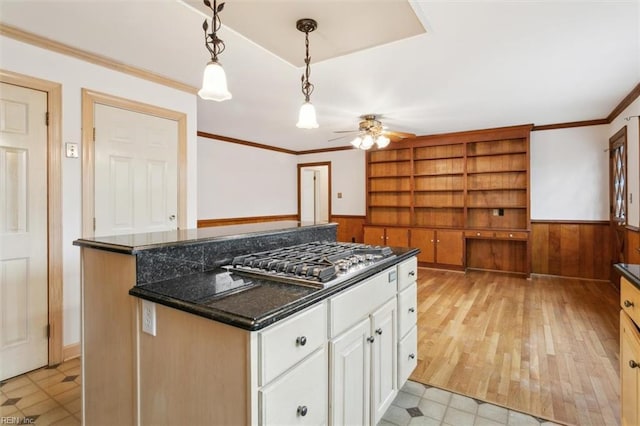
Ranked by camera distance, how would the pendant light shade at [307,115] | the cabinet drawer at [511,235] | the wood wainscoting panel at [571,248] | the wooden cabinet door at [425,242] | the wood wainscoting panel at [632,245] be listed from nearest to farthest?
the pendant light shade at [307,115]
the wood wainscoting panel at [632,245]
the wood wainscoting panel at [571,248]
the cabinet drawer at [511,235]
the wooden cabinet door at [425,242]

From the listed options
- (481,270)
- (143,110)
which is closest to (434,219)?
(481,270)

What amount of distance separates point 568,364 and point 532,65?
2.45 m

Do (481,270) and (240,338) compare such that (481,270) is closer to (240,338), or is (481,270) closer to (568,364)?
(568,364)

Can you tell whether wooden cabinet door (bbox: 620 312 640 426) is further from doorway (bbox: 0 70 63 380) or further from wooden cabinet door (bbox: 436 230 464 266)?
wooden cabinet door (bbox: 436 230 464 266)

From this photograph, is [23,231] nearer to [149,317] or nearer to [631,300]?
[149,317]

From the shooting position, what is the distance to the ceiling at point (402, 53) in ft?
6.73

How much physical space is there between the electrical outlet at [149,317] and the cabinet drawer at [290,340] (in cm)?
53

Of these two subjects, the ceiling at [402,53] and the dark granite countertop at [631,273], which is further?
the ceiling at [402,53]

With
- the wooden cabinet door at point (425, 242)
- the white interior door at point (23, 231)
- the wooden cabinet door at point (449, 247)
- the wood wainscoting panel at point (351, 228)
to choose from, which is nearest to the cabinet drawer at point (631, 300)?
the white interior door at point (23, 231)

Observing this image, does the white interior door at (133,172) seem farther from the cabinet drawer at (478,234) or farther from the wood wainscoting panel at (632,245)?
the wood wainscoting panel at (632,245)

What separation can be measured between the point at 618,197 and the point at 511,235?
137 centimetres

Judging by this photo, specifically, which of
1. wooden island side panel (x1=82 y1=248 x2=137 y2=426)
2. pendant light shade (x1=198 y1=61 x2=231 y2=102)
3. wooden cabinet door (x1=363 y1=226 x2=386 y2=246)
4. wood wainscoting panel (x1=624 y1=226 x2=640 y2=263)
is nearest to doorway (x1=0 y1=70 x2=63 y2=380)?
wooden island side panel (x1=82 y1=248 x2=137 y2=426)

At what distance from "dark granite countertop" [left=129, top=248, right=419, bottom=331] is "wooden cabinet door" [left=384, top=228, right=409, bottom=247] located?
15.3ft

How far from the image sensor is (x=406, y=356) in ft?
6.82
